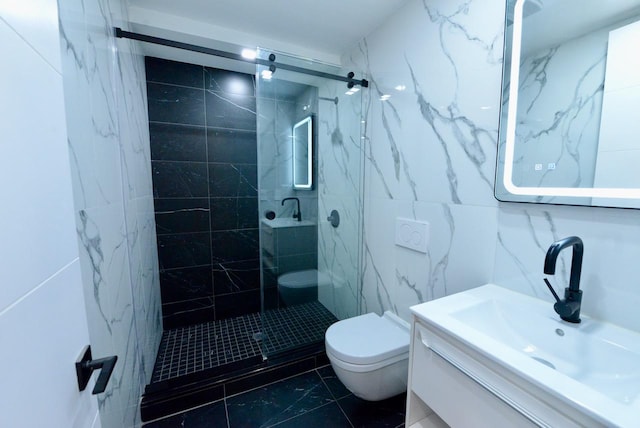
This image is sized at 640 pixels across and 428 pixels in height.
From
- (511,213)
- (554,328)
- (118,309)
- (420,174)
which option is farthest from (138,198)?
(554,328)

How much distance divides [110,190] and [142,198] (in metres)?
0.75

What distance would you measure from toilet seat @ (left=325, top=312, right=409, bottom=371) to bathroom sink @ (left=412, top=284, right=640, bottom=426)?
52 cm

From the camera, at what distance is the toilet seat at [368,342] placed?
52.6 inches

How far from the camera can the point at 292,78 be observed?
2.00 meters

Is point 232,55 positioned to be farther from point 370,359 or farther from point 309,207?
point 370,359

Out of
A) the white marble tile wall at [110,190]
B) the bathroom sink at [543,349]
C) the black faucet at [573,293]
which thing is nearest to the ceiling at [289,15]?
the white marble tile wall at [110,190]

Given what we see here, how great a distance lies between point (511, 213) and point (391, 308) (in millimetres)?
985

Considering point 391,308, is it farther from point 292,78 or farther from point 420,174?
point 292,78

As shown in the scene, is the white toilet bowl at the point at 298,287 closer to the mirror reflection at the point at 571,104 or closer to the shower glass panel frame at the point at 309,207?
the shower glass panel frame at the point at 309,207

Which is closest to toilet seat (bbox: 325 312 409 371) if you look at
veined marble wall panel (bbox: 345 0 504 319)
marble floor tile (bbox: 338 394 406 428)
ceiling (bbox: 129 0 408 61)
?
veined marble wall panel (bbox: 345 0 504 319)

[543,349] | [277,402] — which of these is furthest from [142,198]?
[543,349]

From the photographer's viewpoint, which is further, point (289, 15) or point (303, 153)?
point (303, 153)

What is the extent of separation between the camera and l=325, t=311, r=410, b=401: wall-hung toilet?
4.38 ft

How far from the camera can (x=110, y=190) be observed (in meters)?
1.14
